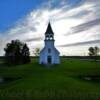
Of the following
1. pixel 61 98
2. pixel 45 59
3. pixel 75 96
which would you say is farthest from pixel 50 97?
pixel 45 59

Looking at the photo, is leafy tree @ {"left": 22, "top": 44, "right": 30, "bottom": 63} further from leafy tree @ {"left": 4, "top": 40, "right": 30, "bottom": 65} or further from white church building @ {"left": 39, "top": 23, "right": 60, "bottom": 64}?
white church building @ {"left": 39, "top": 23, "right": 60, "bottom": 64}

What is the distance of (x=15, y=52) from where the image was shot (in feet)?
328

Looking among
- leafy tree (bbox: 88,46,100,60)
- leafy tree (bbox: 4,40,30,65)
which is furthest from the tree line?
leafy tree (bbox: 88,46,100,60)

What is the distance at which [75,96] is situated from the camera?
22.7m

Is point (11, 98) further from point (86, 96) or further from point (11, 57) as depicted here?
point (11, 57)

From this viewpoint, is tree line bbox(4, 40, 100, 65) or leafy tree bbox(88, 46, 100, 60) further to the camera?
leafy tree bbox(88, 46, 100, 60)

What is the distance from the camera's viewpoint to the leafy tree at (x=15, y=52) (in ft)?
317

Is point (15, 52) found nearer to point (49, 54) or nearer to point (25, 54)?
point (25, 54)

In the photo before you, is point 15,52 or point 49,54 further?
point 15,52

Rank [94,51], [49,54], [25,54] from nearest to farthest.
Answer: [49,54], [25,54], [94,51]

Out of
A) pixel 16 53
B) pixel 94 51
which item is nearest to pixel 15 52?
pixel 16 53

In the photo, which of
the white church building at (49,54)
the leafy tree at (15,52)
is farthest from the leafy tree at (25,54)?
the white church building at (49,54)

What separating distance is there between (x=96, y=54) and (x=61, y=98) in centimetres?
13672

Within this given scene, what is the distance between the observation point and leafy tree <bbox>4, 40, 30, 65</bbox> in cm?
9675
